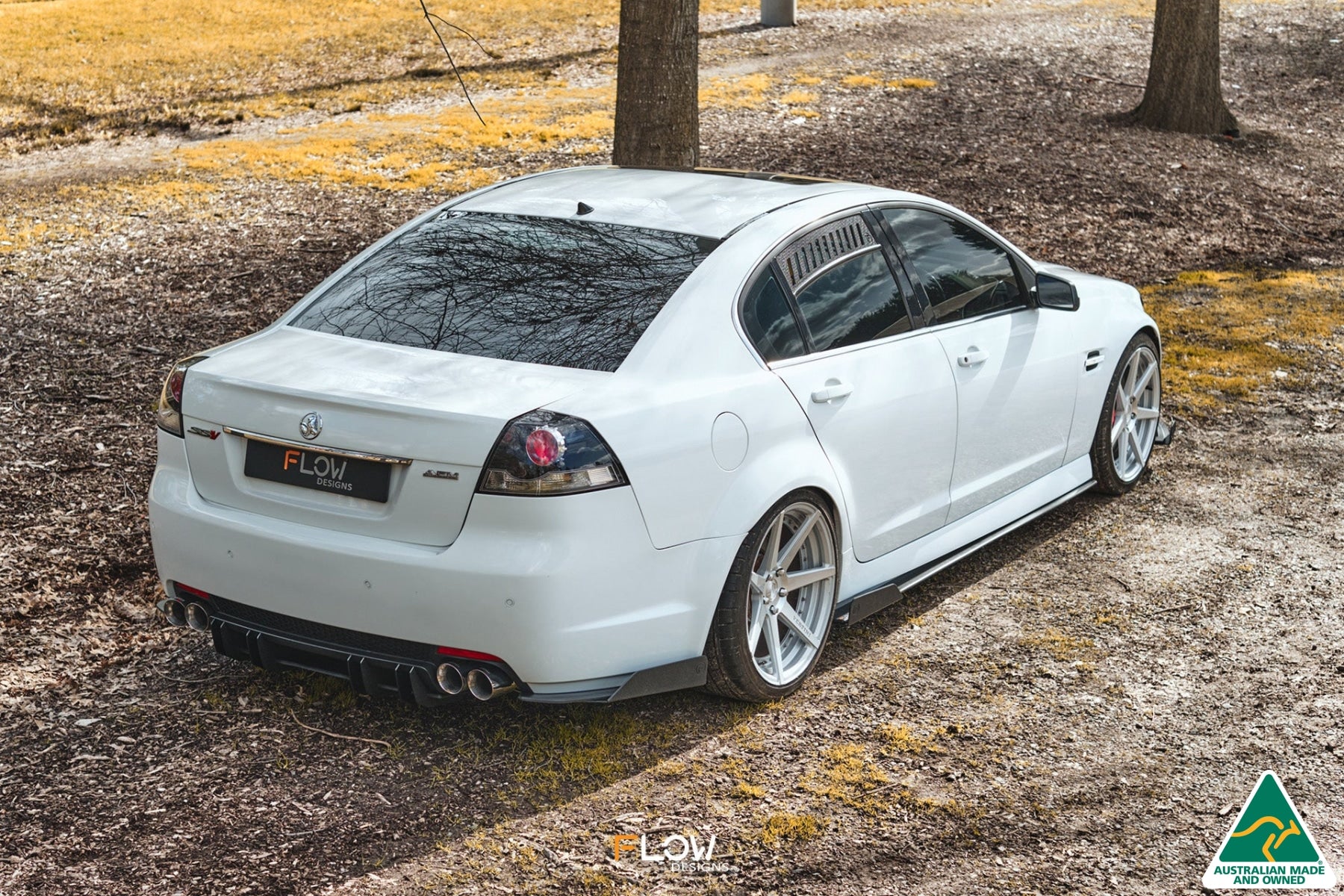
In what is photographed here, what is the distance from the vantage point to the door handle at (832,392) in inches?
180

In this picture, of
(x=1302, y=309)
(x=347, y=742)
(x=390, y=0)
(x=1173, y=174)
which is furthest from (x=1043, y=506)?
(x=390, y=0)

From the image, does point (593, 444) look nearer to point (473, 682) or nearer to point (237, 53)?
point (473, 682)

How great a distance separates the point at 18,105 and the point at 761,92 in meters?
8.38

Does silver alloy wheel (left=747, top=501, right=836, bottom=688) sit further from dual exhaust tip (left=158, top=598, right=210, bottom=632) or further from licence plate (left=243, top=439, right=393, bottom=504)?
dual exhaust tip (left=158, top=598, right=210, bottom=632)

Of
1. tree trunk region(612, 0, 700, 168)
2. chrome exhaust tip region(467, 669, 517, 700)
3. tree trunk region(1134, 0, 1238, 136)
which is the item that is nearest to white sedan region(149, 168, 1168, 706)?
chrome exhaust tip region(467, 669, 517, 700)

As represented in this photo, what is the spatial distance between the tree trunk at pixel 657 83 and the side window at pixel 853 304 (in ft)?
13.3

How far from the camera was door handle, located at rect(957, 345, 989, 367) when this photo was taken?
17.3 ft

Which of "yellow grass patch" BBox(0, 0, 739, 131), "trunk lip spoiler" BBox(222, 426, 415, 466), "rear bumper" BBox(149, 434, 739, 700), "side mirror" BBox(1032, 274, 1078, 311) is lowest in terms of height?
"rear bumper" BBox(149, 434, 739, 700)

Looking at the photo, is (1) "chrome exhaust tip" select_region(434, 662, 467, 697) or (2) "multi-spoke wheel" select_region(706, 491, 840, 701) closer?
(1) "chrome exhaust tip" select_region(434, 662, 467, 697)

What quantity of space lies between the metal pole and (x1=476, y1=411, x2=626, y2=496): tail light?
1736 cm

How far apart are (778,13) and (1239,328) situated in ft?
39.5

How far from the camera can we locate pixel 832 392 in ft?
15.2

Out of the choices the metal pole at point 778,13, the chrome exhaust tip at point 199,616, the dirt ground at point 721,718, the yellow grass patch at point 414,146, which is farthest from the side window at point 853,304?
the metal pole at point 778,13

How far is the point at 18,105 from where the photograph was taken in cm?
1499
